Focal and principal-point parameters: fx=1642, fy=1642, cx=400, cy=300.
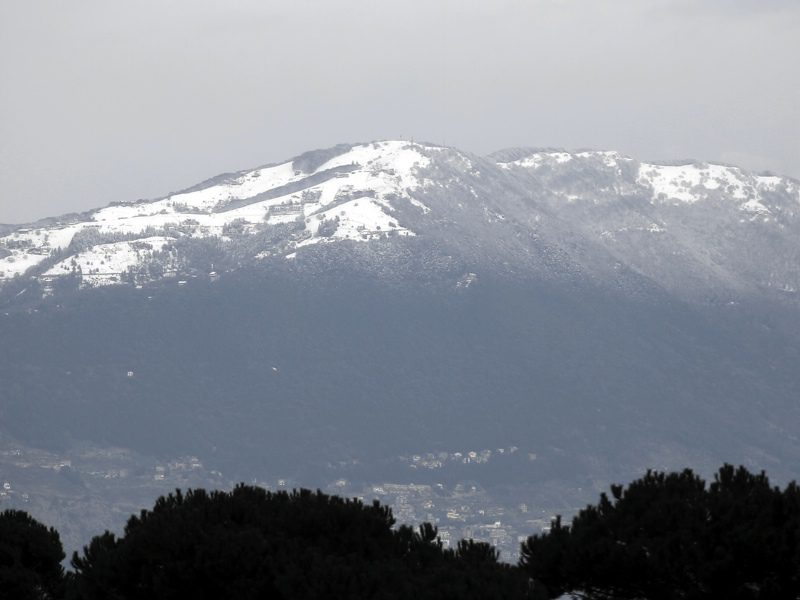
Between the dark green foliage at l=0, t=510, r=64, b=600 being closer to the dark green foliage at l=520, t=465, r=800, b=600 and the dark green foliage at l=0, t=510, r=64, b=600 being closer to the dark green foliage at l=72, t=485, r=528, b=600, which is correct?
the dark green foliage at l=72, t=485, r=528, b=600

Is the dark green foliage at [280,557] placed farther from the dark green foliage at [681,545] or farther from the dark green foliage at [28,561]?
the dark green foliage at [28,561]

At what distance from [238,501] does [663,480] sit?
1624 centimetres

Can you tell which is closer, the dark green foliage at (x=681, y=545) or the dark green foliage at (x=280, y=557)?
the dark green foliage at (x=280, y=557)

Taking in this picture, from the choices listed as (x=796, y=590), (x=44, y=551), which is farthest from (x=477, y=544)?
(x=44, y=551)

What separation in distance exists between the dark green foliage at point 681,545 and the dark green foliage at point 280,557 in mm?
3046

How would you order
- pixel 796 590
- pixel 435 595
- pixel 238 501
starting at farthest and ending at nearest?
pixel 238 501
pixel 796 590
pixel 435 595

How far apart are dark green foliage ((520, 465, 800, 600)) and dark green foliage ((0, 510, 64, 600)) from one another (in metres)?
21.0

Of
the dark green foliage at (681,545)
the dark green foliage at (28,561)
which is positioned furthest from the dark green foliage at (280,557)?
the dark green foliage at (28,561)

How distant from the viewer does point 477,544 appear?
59.1 m

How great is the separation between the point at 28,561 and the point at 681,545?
2948cm

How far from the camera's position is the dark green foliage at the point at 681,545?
55469 mm

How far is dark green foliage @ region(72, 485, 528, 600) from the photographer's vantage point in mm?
53219

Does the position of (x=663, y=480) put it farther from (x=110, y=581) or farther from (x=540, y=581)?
(x=110, y=581)

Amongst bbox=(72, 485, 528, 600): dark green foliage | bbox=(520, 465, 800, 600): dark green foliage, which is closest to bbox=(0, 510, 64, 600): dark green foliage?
bbox=(72, 485, 528, 600): dark green foliage
